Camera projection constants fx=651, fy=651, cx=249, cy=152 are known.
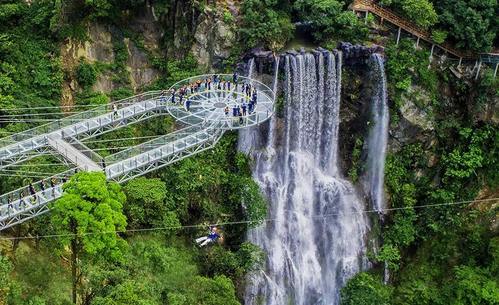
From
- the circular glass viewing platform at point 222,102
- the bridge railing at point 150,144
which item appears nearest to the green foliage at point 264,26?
the circular glass viewing platform at point 222,102

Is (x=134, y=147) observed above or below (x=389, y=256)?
above

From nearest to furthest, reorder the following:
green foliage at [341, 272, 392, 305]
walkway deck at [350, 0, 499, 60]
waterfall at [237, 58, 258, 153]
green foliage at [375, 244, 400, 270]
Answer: green foliage at [341, 272, 392, 305] → waterfall at [237, 58, 258, 153] → green foliage at [375, 244, 400, 270] → walkway deck at [350, 0, 499, 60]

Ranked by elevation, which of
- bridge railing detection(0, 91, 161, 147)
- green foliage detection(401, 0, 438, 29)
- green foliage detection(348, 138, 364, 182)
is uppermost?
green foliage detection(401, 0, 438, 29)

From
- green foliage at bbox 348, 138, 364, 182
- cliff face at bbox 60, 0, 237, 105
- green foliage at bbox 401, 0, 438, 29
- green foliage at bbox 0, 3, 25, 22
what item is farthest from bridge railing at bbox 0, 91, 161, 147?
green foliage at bbox 401, 0, 438, 29

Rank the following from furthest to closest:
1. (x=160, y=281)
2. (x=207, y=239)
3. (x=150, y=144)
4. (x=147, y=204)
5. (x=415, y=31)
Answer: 1. (x=415, y=31)
2. (x=207, y=239)
3. (x=147, y=204)
4. (x=150, y=144)
5. (x=160, y=281)

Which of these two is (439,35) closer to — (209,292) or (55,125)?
(209,292)

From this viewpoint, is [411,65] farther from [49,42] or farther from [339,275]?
[49,42]

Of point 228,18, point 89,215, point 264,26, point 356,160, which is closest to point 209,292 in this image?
point 89,215

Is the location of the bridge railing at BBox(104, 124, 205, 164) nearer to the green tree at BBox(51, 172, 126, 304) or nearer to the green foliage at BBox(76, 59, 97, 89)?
Answer: the green tree at BBox(51, 172, 126, 304)
